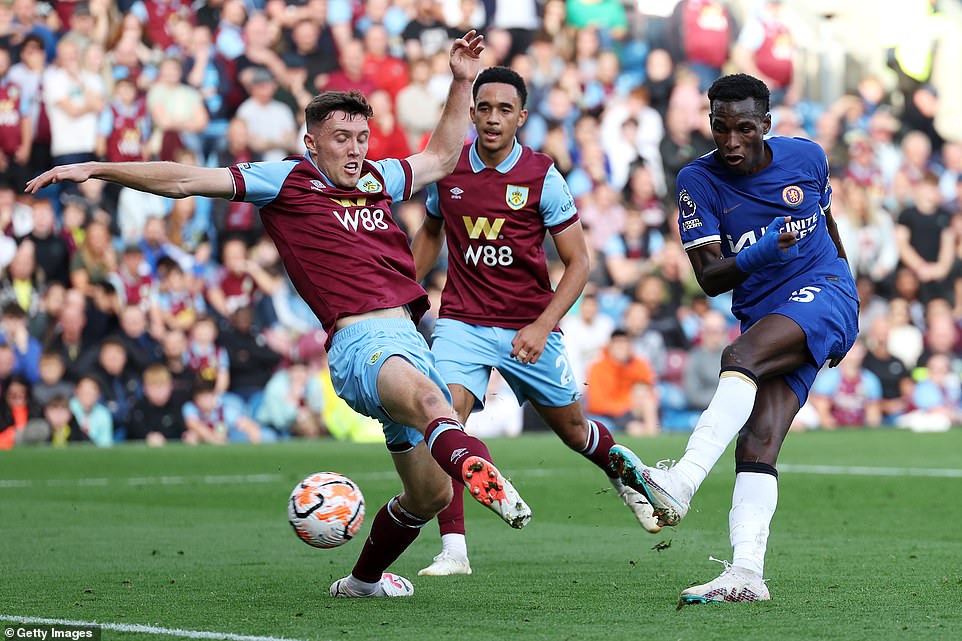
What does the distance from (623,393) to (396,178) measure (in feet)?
38.4

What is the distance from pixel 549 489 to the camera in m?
12.8

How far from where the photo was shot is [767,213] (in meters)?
7.17

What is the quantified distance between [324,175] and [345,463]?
795cm

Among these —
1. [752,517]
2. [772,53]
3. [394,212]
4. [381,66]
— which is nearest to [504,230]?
[752,517]

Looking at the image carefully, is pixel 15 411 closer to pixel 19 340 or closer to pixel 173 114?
pixel 19 340

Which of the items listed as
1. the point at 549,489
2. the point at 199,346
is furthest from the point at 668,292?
the point at 549,489

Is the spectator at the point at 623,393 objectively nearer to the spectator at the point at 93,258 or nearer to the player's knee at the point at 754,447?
the spectator at the point at 93,258

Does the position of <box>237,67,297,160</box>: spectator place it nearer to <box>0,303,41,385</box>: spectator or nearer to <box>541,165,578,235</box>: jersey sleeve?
<box>0,303,41,385</box>: spectator

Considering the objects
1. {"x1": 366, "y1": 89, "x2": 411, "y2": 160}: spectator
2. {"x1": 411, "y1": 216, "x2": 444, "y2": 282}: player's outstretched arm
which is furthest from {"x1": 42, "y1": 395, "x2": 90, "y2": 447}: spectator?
{"x1": 411, "y1": 216, "x2": 444, "y2": 282}: player's outstretched arm

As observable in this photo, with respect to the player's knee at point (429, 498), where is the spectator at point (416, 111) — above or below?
above

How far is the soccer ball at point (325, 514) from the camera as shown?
6.96 meters

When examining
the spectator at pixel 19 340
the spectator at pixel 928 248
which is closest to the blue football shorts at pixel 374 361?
the spectator at pixel 19 340

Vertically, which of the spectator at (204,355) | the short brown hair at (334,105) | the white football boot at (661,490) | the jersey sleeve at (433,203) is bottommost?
the spectator at (204,355)

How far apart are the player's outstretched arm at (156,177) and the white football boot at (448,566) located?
2.38 m
